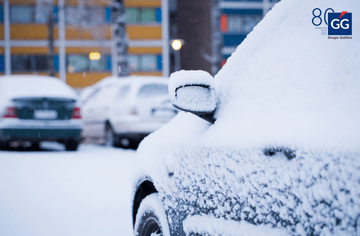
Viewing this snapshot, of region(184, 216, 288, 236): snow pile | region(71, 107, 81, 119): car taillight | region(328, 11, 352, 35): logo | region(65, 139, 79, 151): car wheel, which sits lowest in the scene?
region(65, 139, 79, 151): car wheel

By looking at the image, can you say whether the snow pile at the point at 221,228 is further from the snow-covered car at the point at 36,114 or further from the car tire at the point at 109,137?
the car tire at the point at 109,137

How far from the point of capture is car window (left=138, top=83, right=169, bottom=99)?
33.0ft

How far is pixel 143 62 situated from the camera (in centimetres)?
3784

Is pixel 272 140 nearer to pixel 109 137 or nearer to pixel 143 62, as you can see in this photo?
pixel 109 137

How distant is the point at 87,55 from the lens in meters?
37.1

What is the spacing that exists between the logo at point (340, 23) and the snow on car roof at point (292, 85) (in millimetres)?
30

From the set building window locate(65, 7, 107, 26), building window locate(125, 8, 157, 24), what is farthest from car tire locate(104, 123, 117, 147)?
building window locate(125, 8, 157, 24)

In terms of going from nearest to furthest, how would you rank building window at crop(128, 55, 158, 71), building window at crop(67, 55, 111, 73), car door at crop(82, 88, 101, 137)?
car door at crop(82, 88, 101, 137) < building window at crop(67, 55, 111, 73) < building window at crop(128, 55, 158, 71)

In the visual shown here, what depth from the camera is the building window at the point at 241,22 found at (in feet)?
134

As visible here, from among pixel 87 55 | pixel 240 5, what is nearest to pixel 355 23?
pixel 87 55

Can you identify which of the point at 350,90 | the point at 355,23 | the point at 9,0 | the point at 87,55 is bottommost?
the point at 350,90

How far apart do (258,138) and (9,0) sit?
37.8m

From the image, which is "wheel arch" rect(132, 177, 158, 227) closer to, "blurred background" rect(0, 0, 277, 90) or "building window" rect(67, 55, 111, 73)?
"blurred background" rect(0, 0, 277, 90)

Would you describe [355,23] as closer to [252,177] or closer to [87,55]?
[252,177]
